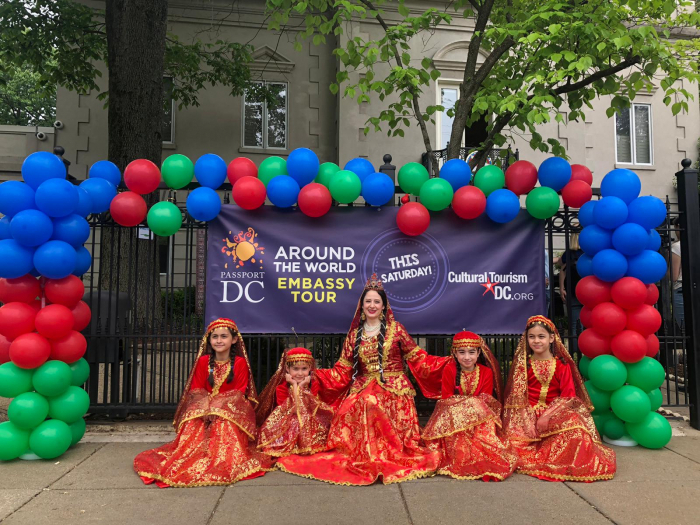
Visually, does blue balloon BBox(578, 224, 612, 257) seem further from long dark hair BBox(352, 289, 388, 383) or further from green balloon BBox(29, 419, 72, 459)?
green balloon BBox(29, 419, 72, 459)

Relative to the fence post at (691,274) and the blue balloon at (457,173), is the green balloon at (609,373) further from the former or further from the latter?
the blue balloon at (457,173)

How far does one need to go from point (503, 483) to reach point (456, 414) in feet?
1.97

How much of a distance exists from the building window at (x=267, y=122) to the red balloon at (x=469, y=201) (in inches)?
336

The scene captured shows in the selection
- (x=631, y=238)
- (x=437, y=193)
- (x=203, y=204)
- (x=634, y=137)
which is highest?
(x=634, y=137)

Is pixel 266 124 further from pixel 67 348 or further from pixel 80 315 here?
pixel 67 348

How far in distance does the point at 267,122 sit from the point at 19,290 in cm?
930

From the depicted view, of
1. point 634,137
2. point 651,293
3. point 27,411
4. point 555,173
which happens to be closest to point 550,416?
point 651,293

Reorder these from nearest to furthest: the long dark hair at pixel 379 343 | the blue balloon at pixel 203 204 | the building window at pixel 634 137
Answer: the long dark hair at pixel 379 343 < the blue balloon at pixel 203 204 < the building window at pixel 634 137

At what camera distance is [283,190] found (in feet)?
16.1

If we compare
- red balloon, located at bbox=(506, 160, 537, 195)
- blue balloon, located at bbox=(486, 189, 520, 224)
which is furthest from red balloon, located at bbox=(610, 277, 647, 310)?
red balloon, located at bbox=(506, 160, 537, 195)

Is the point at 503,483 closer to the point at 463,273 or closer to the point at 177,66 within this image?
the point at 463,273

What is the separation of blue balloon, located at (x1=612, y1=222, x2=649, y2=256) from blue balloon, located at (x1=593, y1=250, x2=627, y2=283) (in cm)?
8

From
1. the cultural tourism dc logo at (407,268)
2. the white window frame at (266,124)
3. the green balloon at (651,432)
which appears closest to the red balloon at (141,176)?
the cultural tourism dc logo at (407,268)

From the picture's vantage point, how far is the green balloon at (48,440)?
13.7 feet
